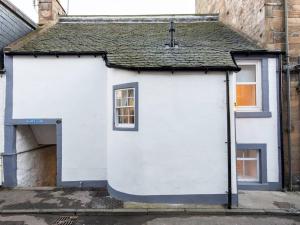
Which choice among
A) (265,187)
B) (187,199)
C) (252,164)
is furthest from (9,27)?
(265,187)

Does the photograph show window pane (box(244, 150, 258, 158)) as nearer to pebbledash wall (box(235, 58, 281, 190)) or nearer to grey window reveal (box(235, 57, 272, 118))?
pebbledash wall (box(235, 58, 281, 190))

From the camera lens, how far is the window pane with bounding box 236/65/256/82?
31.4ft

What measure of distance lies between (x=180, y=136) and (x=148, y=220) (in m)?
2.60

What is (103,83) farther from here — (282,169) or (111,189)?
(282,169)

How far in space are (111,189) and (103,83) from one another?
400 centimetres

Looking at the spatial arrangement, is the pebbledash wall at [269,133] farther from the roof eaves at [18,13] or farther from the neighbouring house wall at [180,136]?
the roof eaves at [18,13]

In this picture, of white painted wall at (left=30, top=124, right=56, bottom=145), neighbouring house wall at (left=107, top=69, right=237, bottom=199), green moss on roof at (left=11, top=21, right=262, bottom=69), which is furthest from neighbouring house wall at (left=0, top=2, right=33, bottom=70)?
neighbouring house wall at (left=107, top=69, right=237, bottom=199)

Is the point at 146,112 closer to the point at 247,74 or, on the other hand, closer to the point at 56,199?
the point at 56,199

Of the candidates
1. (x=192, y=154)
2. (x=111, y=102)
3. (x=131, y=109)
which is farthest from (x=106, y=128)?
(x=192, y=154)

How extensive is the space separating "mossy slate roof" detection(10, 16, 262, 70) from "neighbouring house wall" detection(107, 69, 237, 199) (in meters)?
0.57

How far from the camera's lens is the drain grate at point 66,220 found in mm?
6585

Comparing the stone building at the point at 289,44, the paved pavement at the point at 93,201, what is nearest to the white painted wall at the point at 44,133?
the paved pavement at the point at 93,201

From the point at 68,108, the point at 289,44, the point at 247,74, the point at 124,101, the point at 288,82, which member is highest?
the point at 289,44

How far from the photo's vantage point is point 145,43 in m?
10.1
